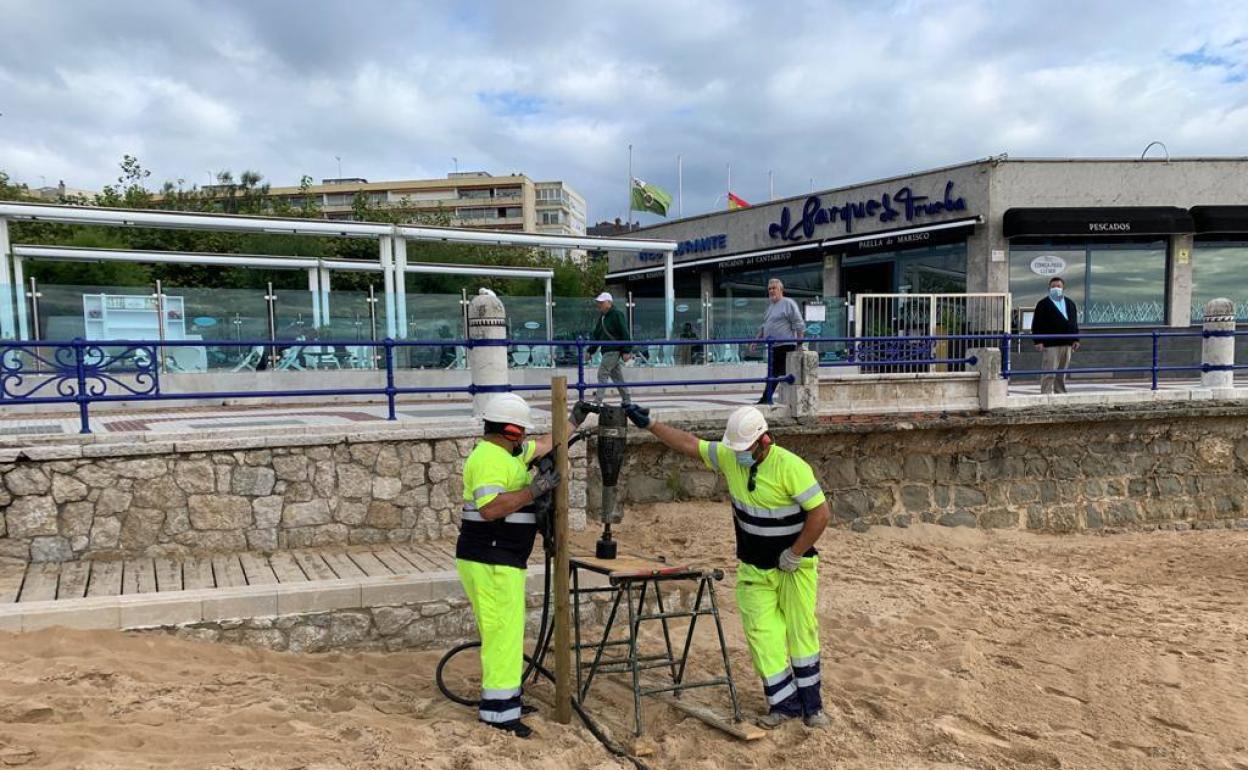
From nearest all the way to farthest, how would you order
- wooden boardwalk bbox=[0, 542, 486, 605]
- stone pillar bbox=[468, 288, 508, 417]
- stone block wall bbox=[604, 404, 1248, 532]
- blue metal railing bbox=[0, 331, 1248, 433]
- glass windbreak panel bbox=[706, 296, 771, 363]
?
wooden boardwalk bbox=[0, 542, 486, 605] < blue metal railing bbox=[0, 331, 1248, 433] < stone pillar bbox=[468, 288, 508, 417] < stone block wall bbox=[604, 404, 1248, 532] < glass windbreak panel bbox=[706, 296, 771, 363]

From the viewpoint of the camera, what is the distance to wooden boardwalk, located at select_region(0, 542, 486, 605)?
5.68m

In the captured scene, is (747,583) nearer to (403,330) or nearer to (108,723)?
(108,723)

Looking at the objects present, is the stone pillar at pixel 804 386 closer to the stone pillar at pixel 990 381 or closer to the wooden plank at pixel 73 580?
the stone pillar at pixel 990 381

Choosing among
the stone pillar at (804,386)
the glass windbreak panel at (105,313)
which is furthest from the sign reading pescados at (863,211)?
the glass windbreak panel at (105,313)

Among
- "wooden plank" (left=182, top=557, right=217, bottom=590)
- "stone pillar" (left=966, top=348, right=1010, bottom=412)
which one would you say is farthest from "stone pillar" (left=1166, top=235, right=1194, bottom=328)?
"wooden plank" (left=182, top=557, right=217, bottom=590)

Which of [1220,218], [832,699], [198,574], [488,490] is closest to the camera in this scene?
[488,490]

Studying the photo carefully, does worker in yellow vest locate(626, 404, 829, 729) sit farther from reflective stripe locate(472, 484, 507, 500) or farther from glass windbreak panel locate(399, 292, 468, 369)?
glass windbreak panel locate(399, 292, 468, 369)

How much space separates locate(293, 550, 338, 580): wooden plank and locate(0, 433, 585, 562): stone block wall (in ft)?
0.67

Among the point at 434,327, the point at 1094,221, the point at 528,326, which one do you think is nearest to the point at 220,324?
the point at 434,327

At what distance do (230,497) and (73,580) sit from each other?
49.0 inches

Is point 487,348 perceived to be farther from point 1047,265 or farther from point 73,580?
point 1047,265

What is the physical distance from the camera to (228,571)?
20.6 feet

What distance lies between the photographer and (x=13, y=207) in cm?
1253

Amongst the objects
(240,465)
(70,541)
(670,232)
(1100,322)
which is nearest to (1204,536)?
(1100,322)
